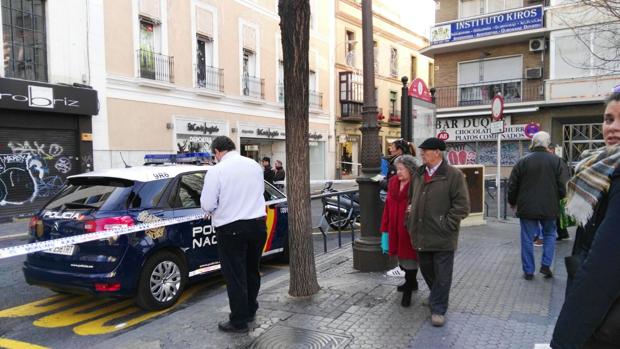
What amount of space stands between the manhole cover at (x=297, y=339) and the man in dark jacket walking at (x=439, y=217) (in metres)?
0.96

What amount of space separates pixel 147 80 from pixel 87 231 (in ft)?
45.0

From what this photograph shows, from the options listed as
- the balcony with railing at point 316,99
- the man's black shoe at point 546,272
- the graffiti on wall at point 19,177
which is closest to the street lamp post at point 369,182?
the man's black shoe at point 546,272

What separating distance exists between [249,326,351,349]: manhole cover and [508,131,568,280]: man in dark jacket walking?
3.02 m

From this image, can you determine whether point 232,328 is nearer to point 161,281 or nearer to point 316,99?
point 161,281

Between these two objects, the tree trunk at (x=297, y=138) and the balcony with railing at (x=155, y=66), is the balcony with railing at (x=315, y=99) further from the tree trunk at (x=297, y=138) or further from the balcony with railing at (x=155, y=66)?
the tree trunk at (x=297, y=138)

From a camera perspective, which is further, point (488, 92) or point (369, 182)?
point (488, 92)

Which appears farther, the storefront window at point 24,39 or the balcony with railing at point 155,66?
the balcony with railing at point 155,66

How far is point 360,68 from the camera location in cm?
3316

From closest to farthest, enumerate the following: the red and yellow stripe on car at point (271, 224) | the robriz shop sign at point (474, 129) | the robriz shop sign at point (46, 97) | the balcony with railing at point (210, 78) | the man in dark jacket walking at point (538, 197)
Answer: the man in dark jacket walking at point (538, 197)
the red and yellow stripe on car at point (271, 224)
the robriz shop sign at point (46, 97)
the balcony with railing at point (210, 78)
the robriz shop sign at point (474, 129)

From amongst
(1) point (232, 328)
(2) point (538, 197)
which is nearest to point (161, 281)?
(1) point (232, 328)

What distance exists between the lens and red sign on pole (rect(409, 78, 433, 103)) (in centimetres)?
719

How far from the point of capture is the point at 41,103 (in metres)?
13.9

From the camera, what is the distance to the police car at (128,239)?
4867 millimetres

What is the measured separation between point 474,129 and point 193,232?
2218 cm
